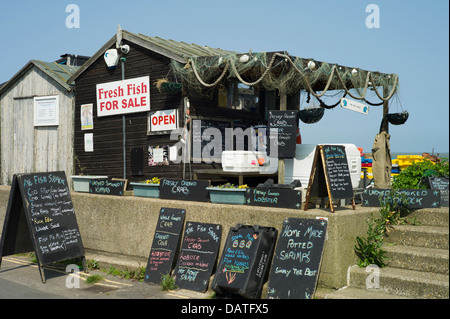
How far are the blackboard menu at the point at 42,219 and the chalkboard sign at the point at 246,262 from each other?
3.42m

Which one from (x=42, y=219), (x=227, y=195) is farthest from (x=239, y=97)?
(x=42, y=219)

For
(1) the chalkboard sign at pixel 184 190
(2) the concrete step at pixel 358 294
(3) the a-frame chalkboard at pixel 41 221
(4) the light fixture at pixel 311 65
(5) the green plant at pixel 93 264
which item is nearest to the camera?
(2) the concrete step at pixel 358 294

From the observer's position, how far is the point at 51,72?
14.4m

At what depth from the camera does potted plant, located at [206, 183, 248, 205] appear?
8.23m

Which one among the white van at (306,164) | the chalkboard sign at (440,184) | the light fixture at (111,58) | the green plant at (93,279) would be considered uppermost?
the light fixture at (111,58)

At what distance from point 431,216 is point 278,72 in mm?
4879

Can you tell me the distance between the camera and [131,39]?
1230cm

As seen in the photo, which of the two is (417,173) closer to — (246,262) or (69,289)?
(246,262)

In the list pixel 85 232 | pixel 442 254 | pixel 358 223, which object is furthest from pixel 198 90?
pixel 442 254

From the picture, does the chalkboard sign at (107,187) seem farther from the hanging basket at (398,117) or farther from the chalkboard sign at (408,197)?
the hanging basket at (398,117)

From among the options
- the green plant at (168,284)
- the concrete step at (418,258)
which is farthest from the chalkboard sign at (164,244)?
the concrete step at (418,258)

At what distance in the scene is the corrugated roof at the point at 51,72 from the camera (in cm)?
1422

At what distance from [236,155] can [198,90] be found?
2129mm

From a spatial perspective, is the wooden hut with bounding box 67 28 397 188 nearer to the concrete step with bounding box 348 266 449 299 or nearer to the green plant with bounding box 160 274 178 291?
the green plant with bounding box 160 274 178 291
